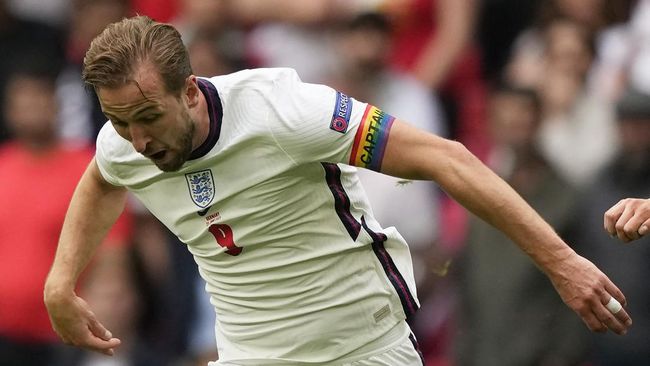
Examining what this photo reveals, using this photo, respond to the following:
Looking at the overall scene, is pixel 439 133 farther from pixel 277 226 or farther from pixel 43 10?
pixel 277 226

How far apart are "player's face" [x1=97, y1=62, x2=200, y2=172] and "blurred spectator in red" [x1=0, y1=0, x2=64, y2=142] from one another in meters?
4.92

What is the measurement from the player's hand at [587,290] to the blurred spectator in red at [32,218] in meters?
4.82

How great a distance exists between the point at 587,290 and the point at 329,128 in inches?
42.5

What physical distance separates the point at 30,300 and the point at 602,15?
4056mm

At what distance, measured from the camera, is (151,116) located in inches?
217

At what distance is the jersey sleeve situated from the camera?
216 inches

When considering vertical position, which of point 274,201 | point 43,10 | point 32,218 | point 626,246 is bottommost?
point 626,246

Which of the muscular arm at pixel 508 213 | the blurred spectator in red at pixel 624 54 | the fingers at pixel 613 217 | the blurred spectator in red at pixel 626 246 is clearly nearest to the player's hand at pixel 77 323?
the muscular arm at pixel 508 213

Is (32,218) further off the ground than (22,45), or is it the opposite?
(22,45)

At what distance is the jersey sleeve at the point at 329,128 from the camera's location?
5.48 metres

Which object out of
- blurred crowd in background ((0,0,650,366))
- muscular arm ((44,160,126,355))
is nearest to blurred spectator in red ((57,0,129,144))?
blurred crowd in background ((0,0,650,366))

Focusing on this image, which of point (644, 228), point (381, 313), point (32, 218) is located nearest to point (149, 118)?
point (381, 313)

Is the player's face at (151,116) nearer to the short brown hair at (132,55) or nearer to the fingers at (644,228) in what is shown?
the short brown hair at (132,55)

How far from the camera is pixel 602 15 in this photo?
9.93 m
